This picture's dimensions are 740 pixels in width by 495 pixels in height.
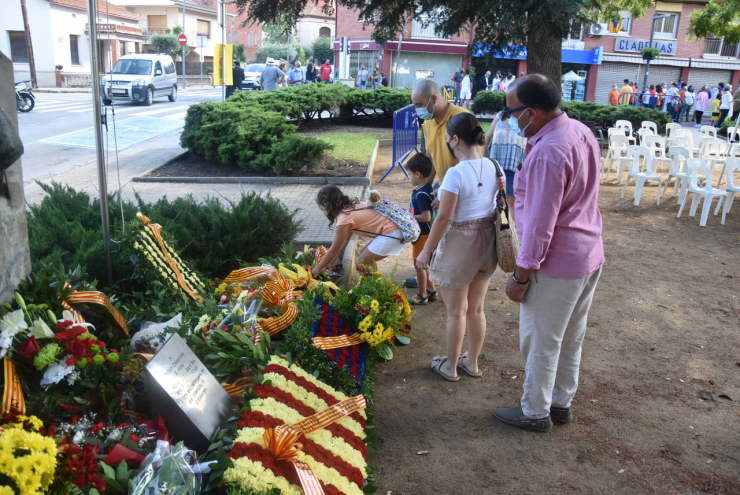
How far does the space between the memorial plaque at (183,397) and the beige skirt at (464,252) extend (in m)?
1.65

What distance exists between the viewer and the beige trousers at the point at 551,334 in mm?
3000

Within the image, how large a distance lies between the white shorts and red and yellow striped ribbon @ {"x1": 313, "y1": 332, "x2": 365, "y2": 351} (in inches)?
52.6

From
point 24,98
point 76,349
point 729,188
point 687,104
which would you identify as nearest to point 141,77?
point 24,98

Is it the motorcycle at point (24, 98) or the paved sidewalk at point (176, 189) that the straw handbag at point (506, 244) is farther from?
the motorcycle at point (24, 98)

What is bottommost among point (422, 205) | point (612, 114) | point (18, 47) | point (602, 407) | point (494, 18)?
point (602, 407)

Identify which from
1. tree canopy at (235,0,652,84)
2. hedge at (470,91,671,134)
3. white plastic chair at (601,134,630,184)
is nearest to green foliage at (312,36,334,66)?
hedge at (470,91,671,134)

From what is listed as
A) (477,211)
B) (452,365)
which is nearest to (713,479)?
(452,365)

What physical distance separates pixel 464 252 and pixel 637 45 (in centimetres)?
4160

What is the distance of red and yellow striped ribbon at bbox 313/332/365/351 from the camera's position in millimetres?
3420

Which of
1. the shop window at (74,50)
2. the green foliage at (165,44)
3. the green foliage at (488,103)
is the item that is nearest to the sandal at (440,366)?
the shop window at (74,50)

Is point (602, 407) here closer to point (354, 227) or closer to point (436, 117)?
point (354, 227)

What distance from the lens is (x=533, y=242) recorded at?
9.29ft

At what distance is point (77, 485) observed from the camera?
6.36ft

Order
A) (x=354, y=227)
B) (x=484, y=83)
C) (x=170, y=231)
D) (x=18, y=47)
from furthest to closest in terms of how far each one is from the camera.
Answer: (x=484, y=83) → (x=354, y=227) → (x=170, y=231) → (x=18, y=47)
